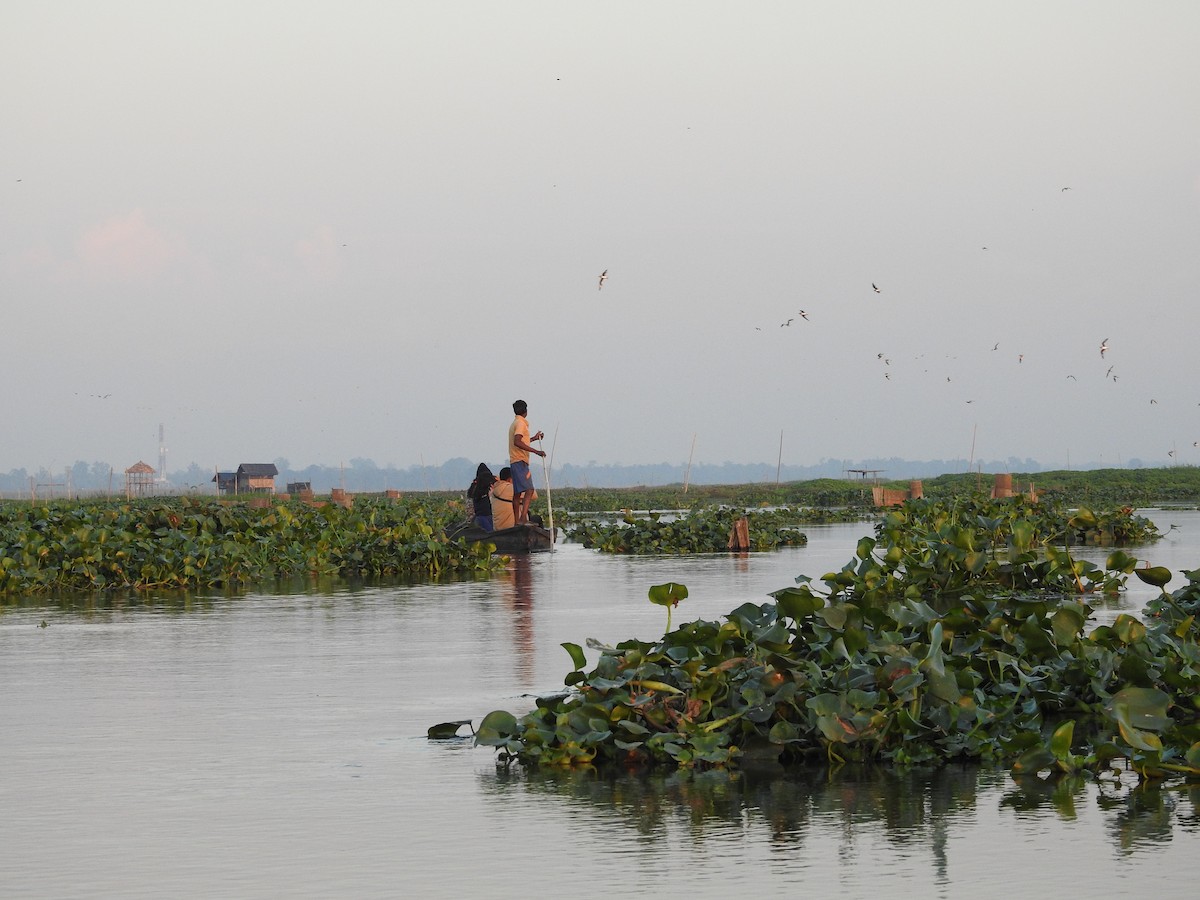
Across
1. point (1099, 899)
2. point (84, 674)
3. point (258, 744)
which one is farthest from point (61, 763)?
point (1099, 899)

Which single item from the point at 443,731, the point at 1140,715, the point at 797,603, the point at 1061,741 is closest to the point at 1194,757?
the point at 1140,715

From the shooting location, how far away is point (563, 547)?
31.3m

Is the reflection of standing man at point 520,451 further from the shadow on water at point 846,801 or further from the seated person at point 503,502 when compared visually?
the shadow on water at point 846,801

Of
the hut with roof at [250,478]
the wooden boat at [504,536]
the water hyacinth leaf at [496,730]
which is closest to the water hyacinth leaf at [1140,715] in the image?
the water hyacinth leaf at [496,730]

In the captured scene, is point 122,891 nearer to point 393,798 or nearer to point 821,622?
point 393,798

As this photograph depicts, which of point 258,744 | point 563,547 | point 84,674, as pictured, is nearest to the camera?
point 258,744

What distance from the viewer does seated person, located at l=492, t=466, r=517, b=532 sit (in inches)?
1056

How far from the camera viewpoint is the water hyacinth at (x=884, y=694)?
282 inches

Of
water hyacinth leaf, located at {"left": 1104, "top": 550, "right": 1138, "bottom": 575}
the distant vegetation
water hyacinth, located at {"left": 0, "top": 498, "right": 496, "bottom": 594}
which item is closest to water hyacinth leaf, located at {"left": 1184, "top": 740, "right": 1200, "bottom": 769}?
water hyacinth leaf, located at {"left": 1104, "top": 550, "right": 1138, "bottom": 575}

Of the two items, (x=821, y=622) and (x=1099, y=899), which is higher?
(x=821, y=622)

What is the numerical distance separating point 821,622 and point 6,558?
1305 cm

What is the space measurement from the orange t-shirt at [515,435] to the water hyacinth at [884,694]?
16756mm

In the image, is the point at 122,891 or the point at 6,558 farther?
the point at 6,558

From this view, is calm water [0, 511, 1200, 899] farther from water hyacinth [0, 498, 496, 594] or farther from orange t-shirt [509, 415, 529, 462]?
orange t-shirt [509, 415, 529, 462]
